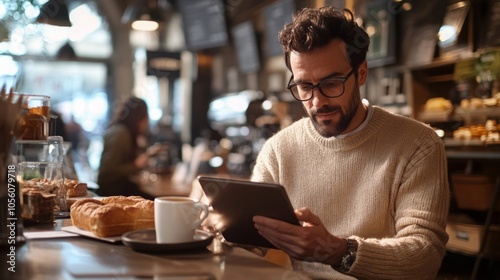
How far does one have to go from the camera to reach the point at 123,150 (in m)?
4.93

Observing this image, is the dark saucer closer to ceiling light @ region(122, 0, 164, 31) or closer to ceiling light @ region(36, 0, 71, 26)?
ceiling light @ region(36, 0, 71, 26)

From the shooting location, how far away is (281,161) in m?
2.08

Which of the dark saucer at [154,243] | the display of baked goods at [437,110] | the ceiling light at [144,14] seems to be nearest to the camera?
the dark saucer at [154,243]

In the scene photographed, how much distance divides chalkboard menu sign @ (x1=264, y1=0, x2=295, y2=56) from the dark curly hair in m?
4.49

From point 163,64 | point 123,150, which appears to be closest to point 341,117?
point 123,150

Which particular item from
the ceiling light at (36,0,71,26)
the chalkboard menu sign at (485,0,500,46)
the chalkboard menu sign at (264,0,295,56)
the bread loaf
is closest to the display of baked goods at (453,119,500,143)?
the chalkboard menu sign at (485,0,500,46)

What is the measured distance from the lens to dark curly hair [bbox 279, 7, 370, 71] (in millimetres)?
1843

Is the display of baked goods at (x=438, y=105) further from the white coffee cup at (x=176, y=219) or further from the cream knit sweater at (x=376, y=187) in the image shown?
the white coffee cup at (x=176, y=219)

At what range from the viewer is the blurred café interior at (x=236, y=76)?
4086 mm

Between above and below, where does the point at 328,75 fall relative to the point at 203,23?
below

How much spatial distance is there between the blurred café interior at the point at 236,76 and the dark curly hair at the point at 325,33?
867 millimetres

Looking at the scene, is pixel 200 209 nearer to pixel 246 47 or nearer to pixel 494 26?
pixel 494 26

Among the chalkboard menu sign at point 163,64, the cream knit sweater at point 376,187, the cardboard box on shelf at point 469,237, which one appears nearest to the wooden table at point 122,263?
the cream knit sweater at point 376,187

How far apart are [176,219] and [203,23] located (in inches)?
271
